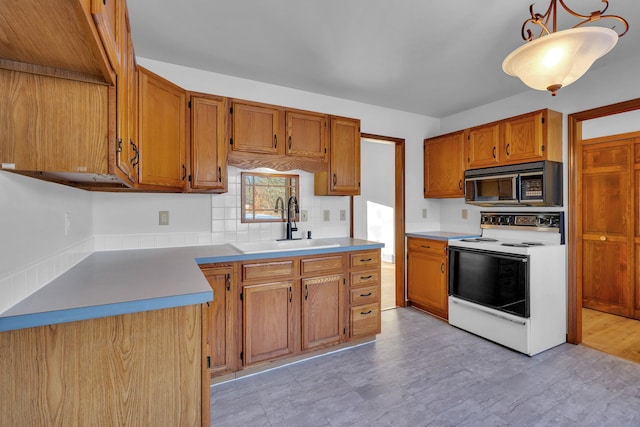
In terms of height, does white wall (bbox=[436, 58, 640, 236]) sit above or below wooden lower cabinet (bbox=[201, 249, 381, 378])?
above

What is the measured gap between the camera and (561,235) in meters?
2.81

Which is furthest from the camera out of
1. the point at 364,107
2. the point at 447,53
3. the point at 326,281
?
the point at 364,107

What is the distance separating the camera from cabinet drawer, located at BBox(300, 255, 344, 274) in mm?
2463

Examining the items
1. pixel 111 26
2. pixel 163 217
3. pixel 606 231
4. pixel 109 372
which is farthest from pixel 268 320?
pixel 606 231

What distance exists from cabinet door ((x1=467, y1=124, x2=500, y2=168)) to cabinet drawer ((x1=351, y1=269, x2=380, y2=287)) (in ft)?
5.33

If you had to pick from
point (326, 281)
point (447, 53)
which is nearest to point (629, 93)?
point (447, 53)

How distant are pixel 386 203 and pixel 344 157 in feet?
10.1

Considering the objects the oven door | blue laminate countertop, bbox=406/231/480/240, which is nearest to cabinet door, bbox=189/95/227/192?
blue laminate countertop, bbox=406/231/480/240

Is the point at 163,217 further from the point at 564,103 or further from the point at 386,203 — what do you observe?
the point at 386,203

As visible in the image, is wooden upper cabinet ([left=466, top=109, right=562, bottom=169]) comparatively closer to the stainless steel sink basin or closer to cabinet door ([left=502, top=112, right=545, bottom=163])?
cabinet door ([left=502, top=112, right=545, bottom=163])

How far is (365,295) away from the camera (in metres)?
2.76

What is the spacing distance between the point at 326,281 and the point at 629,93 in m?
2.83

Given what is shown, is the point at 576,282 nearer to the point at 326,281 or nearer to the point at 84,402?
the point at 326,281

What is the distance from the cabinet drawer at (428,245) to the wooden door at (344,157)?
1098 mm
